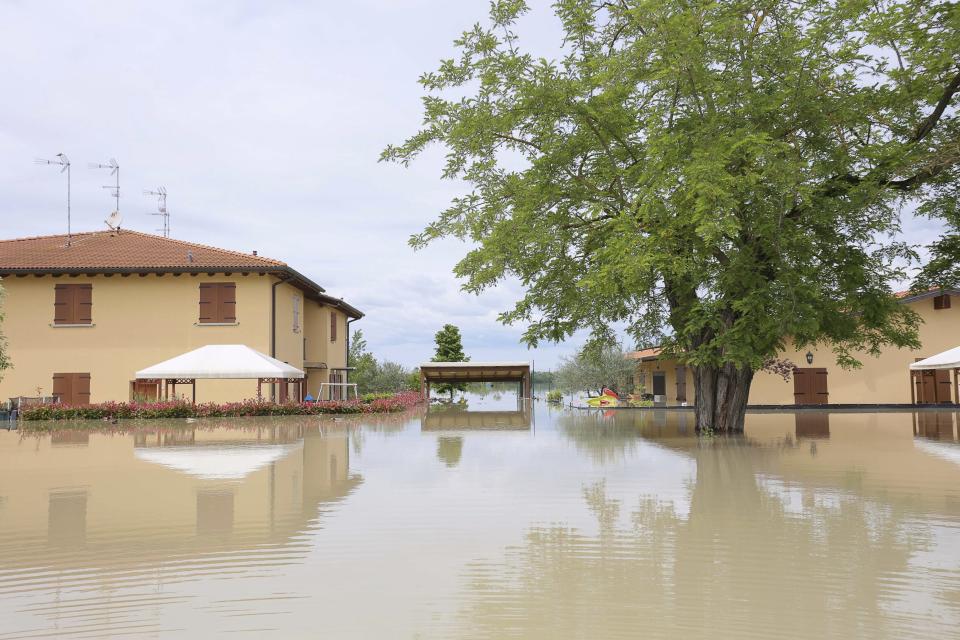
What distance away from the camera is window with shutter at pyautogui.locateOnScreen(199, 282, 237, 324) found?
26109mm

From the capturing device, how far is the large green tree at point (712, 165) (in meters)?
12.9

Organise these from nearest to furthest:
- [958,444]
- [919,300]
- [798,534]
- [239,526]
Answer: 1. [798,534]
2. [239,526]
3. [958,444]
4. [919,300]

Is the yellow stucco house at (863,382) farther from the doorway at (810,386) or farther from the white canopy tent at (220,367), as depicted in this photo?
the white canopy tent at (220,367)

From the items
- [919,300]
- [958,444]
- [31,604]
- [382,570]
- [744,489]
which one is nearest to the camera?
[31,604]

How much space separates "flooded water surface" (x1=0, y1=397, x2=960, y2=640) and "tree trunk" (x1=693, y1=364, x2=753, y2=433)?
449 cm

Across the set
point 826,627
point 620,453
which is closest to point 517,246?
point 620,453

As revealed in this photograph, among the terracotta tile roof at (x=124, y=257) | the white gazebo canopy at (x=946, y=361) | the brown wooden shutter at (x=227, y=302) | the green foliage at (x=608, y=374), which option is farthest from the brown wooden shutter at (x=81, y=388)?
the white gazebo canopy at (x=946, y=361)

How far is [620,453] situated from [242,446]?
7.96 m

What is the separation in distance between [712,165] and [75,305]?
77.1 feet

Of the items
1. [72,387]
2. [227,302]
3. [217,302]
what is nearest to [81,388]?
[72,387]

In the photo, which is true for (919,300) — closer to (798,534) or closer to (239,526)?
(798,534)

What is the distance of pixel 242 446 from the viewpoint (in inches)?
608

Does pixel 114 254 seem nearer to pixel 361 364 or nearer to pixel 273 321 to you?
pixel 273 321

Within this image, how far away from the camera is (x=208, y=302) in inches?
1031
